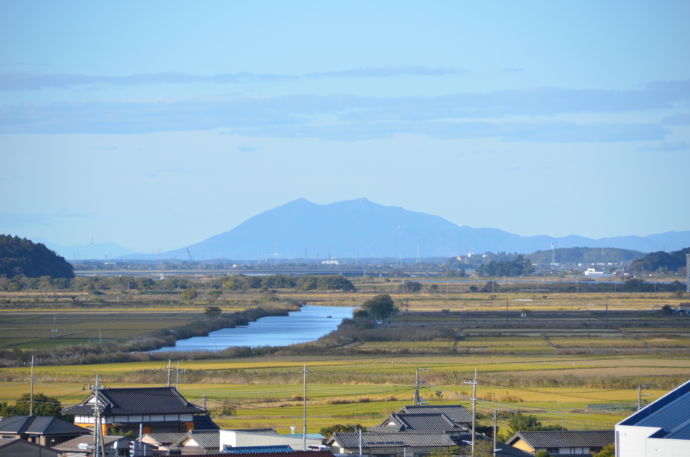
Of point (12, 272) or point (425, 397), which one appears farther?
point (12, 272)

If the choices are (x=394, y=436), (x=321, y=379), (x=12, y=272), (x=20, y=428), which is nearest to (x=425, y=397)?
(x=321, y=379)

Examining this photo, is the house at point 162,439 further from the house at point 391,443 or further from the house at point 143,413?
the house at point 391,443

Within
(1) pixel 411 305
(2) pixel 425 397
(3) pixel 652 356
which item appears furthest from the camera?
(1) pixel 411 305

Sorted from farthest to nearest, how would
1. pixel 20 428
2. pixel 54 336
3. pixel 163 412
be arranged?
pixel 54 336, pixel 163 412, pixel 20 428

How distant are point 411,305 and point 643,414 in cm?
7262

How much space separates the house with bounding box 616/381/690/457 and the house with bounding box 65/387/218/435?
11.7m

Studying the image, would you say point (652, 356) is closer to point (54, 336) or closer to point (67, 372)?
point (67, 372)

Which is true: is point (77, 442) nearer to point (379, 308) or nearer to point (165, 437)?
point (165, 437)

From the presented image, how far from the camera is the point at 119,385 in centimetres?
3656

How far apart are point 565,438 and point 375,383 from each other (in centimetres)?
1376

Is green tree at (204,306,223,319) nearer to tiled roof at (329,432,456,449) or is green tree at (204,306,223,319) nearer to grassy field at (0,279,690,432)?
grassy field at (0,279,690,432)

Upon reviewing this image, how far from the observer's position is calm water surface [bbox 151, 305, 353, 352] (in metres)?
55.7

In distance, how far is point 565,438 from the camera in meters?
24.8

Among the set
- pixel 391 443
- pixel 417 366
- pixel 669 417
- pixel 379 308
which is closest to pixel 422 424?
pixel 391 443
